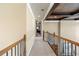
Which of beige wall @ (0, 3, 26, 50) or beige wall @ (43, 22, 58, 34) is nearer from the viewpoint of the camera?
beige wall @ (0, 3, 26, 50)

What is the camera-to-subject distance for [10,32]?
5.07 m

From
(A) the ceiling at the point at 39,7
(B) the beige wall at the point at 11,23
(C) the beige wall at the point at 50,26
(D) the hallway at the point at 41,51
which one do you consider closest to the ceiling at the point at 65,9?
(A) the ceiling at the point at 39,7

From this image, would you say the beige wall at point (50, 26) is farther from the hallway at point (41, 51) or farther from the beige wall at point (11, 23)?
the beige wall at point (11, 23)

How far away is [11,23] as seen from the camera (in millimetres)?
5043

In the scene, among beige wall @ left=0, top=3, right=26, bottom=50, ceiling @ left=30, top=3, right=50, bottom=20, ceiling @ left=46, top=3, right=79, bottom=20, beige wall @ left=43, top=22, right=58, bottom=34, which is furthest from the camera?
beige wall @ left=43, top=22, right=58, bottom=34

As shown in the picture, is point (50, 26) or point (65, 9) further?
point (50, 26)

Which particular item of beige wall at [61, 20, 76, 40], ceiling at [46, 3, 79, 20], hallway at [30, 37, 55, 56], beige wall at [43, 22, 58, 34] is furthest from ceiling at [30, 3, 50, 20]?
beige wall at [61, 20, 76, 40]

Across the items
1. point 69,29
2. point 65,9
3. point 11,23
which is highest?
point 65,9

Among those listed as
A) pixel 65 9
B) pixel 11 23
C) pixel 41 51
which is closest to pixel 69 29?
pixel 65 9

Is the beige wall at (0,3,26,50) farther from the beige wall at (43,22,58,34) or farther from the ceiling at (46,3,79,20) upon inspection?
the beige wall at (43,22,58,34)

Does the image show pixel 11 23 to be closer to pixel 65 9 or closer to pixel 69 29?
pixel 65 9

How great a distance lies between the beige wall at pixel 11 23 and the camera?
499cm

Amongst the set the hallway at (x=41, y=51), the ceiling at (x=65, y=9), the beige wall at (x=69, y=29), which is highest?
the ceiling at (x=65, y=9)

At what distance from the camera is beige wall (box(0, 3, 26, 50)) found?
4.99 m
